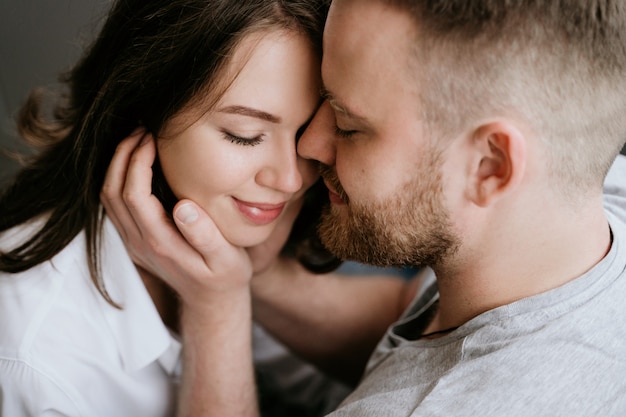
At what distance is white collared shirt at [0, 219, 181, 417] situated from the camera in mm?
1120

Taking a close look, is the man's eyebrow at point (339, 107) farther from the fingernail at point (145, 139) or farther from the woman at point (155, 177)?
the fingernail at point (145, 139)

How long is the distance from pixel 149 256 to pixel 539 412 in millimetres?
811

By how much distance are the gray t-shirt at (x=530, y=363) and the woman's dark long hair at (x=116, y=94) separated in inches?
22.7

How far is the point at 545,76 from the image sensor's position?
0.97 metres

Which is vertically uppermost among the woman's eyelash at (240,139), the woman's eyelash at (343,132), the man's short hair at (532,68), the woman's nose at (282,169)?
the man's short hair at (532,68)

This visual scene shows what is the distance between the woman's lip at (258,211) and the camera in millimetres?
1251

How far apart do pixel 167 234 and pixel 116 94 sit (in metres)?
0.29

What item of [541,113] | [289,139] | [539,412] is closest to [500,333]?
[539,412]

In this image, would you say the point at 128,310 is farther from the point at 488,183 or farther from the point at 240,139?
the point at 488,183

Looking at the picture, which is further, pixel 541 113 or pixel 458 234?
pixel 458 234

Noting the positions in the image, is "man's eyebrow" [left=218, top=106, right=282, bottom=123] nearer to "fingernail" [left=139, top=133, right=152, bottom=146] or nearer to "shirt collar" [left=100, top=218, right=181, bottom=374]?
"fingernail" [left=139, top=133, right=152, bottom=146]

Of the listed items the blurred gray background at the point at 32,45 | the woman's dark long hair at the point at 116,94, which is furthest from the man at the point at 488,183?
the blurred gray background at the point at 32,45

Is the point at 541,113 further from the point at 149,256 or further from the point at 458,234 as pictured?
the point at 149,256

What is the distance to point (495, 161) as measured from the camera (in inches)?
40.3
